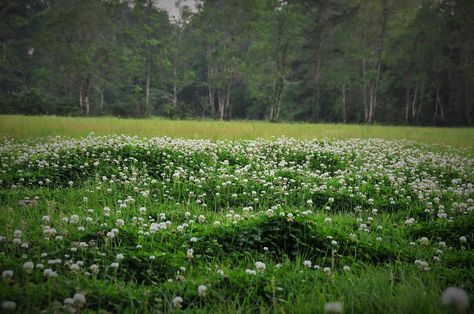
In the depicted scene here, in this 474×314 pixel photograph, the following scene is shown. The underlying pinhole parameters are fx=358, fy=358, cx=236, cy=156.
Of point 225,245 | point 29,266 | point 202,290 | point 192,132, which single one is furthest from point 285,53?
point 29,266

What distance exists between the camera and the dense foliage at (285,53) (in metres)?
42.2

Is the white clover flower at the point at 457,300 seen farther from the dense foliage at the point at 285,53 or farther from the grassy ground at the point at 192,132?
the dense foliage at the point at 285,53

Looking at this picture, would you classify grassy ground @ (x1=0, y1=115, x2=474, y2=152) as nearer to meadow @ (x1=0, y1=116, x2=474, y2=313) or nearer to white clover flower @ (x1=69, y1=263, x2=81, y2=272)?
meadow @ (x1=0, y1=116, x2=474, y2=313)

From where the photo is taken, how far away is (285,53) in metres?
48.1

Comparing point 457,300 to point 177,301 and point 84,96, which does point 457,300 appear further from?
point 84,96

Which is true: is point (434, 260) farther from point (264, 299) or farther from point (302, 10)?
point (302, 10)

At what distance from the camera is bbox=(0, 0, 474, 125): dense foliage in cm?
4225

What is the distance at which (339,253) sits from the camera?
4844 mm

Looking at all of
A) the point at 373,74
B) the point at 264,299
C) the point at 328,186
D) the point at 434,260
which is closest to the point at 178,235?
the point at 264,299

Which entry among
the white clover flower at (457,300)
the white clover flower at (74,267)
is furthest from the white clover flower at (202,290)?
the white clover flower at (457,300)

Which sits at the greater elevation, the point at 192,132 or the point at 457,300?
the point at 192,132

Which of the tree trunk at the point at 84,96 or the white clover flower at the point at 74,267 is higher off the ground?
the tree trunk at the point at 84,96

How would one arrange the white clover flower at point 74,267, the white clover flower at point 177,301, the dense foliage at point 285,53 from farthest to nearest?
the dense foliage at point 285,53
the white clover flower at point 74,267
the white clover flower at point 177,301

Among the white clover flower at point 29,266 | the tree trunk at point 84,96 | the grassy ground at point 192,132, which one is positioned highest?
the tree trunk at point 84,96
